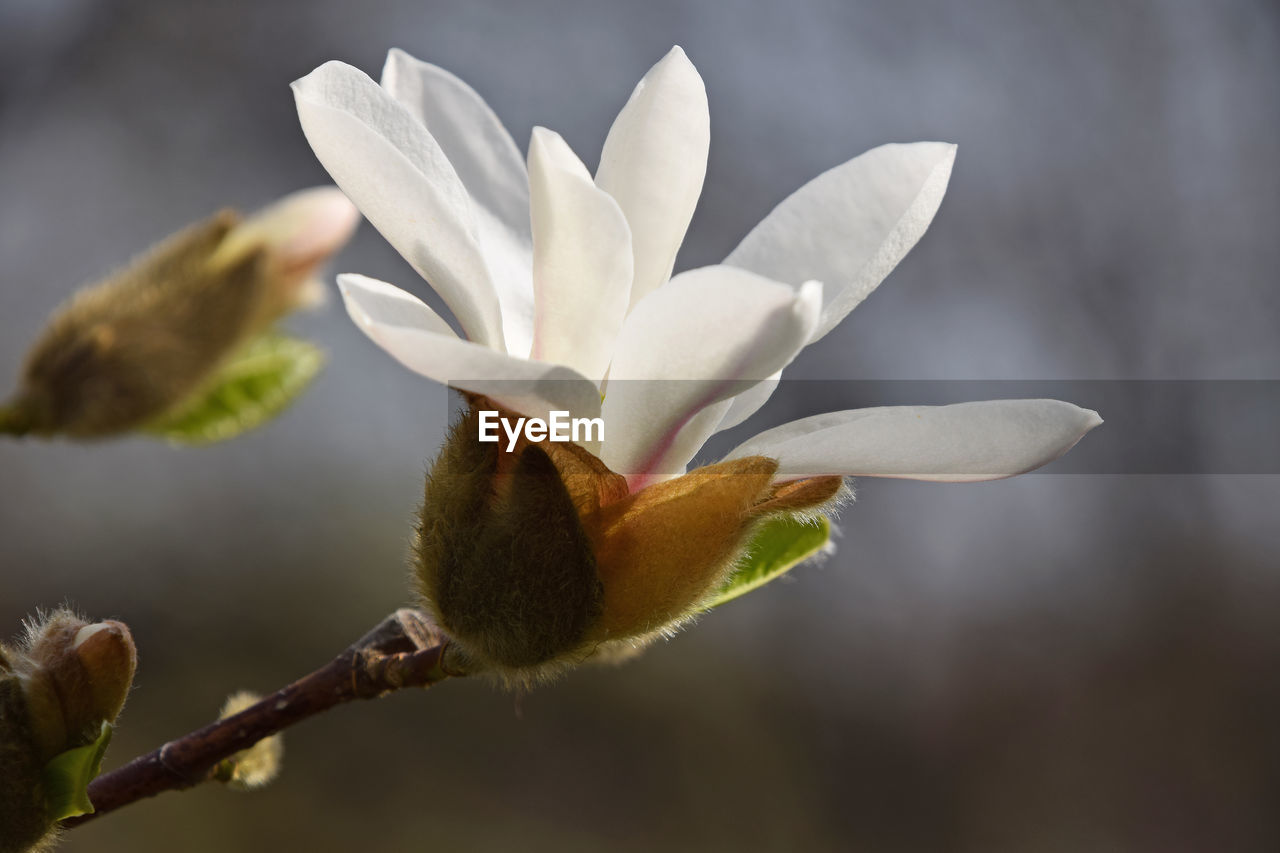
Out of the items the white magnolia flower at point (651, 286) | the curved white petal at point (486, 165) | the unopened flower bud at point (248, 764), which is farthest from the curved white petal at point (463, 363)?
the unopened flower bud at point (248, 764)

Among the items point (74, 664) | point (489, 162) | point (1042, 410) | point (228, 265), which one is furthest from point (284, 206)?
point (1042, 410)

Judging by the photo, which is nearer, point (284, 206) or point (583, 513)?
point (583, 513)

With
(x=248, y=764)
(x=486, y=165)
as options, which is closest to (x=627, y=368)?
(x=486, y=165)

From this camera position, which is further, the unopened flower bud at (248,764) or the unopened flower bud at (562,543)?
the unopened flower bud at (248,764)

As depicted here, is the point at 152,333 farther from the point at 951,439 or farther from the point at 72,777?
the point at 951,439

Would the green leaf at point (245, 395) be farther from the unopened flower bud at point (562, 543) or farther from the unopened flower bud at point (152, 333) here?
the unopened flower bud at point (562, 543)

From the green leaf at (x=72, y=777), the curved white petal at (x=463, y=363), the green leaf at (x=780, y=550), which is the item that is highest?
the curved white petal at (x=463, y=363)

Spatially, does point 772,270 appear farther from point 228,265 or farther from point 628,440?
point 228,265
